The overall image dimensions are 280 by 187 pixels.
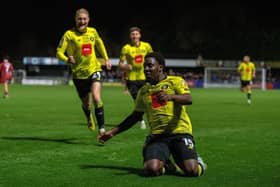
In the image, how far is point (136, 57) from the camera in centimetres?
1448

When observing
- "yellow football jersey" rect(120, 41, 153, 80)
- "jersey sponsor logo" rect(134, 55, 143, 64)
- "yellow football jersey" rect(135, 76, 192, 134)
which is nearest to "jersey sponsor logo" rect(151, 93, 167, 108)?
"yellow football jersey" rect(135, 76, 192, 134)

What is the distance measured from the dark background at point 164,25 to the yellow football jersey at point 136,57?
53499 millimetres

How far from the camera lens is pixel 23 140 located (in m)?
11.0

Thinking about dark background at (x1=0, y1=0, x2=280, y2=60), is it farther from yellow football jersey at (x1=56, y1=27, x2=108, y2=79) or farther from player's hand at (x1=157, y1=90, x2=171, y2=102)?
player's hand at (x1=157, y1=90, x2=171, y2=102)

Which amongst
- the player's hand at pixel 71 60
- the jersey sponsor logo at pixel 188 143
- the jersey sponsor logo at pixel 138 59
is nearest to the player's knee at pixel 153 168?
the jersey sponsor logo at pixel 188 143

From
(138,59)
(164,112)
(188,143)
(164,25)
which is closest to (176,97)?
(164,112)

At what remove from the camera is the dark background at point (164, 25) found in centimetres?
6756

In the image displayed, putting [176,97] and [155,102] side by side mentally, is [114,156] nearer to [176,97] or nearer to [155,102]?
[155,102]

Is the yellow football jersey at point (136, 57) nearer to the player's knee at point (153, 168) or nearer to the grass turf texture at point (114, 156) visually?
the grass turf texture at point (114, 156)

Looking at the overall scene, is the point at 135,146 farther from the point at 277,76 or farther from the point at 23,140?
the point at 277,76

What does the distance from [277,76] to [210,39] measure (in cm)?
909

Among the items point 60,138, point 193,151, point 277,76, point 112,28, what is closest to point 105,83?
point 112,28

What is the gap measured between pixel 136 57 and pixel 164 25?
193 ft

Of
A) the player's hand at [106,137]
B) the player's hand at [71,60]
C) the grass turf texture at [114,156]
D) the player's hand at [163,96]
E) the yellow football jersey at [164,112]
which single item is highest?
the player's hand at [71,60]
